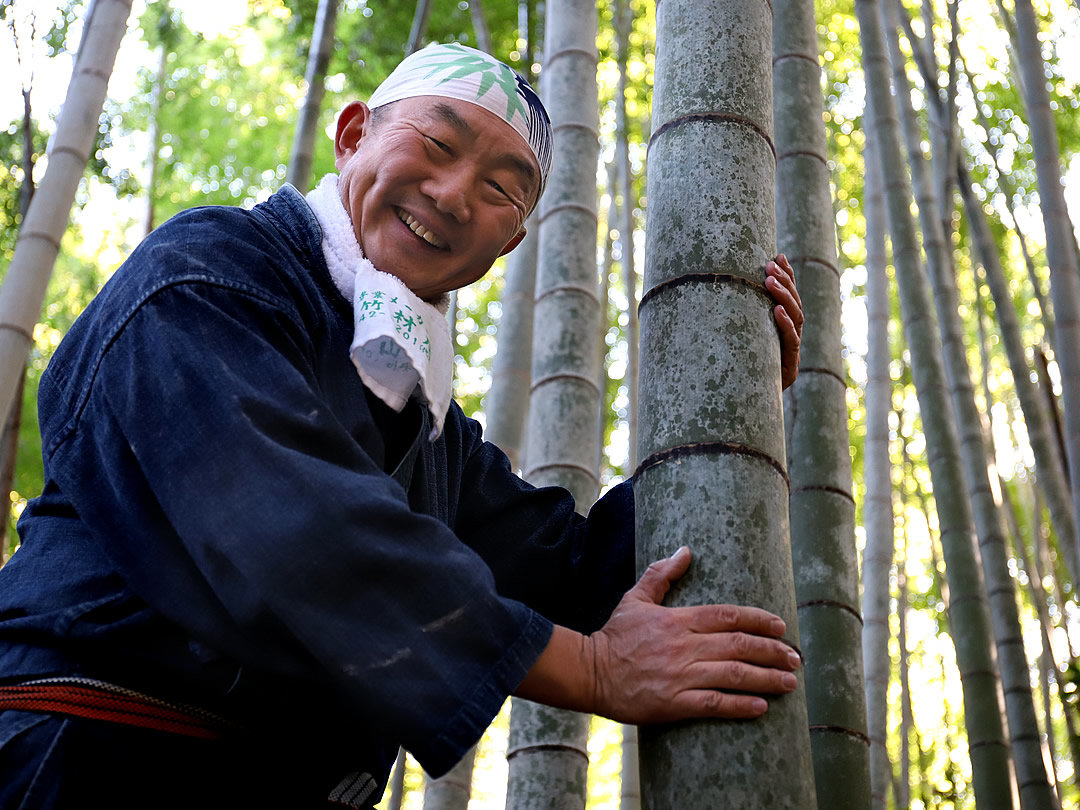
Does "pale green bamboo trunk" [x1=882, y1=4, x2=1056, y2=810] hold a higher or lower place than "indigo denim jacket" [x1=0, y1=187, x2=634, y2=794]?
higher

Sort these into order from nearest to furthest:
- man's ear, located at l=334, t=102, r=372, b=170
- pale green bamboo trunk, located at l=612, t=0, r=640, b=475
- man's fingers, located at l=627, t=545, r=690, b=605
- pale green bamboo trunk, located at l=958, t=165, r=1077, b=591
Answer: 1. man's fingers, located at l=627, t=545, r=690, b=605
2. man's ear, located at l=334, t=102, r=372, b=170
3. pale green bamboo trunk, located at l=958, t=165, r=1077, b=591
4. pale green bamboo trunk, located at l=612, t=0, r=640, b=475

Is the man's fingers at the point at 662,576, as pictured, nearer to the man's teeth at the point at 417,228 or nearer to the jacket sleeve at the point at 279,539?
the jacket sleeve at the point at 279,539

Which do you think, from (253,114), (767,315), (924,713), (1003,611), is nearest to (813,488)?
(767,315)

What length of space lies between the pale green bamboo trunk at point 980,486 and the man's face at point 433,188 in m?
3.02

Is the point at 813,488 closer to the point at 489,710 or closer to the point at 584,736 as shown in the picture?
the point at 584,736

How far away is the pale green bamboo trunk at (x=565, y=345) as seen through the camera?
105 inches

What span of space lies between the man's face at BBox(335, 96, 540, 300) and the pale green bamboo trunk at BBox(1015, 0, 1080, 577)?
2655mm

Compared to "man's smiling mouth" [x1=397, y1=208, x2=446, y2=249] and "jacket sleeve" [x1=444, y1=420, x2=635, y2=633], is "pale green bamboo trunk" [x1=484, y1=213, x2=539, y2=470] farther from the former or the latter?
"man's smiling mouth" [x1=397, y1=208, x2=446, y2=249]

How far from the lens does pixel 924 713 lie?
462 inches

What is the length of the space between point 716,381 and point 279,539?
0.56 metres

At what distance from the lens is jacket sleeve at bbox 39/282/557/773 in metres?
1.04

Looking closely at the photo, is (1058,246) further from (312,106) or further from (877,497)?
(312,106)

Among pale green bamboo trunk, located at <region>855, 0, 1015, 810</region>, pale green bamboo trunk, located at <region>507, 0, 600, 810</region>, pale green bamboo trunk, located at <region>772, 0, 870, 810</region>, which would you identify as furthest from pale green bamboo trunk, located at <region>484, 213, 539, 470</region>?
pale green bamboo trunk, located at <region>855, 0, 1015, 810</region>

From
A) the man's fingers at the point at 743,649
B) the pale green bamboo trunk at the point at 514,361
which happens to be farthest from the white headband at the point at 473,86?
the pale green bamboo trunk at the point at 514,361
